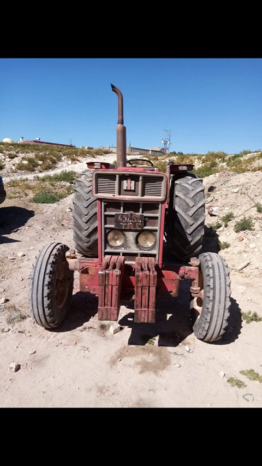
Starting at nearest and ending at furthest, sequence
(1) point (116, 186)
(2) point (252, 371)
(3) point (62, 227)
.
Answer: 1. (2) point (252, 371)
2. (1) point (116, 186)
3. (3) point (62, 227)

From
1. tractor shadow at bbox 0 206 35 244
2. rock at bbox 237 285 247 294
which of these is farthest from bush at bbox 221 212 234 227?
tractor shadow at bbox 0 206 35 244

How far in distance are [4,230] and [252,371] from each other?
650 cm

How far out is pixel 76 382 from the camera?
2.55 m

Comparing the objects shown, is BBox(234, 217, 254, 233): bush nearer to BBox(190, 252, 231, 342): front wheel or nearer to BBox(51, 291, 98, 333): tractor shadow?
BBox(190, 252, 231, 342): front wheel

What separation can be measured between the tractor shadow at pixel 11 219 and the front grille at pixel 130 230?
13.4 feet

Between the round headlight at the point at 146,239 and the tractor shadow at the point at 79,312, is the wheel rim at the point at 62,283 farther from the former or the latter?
the round headlight at the point at 146,239

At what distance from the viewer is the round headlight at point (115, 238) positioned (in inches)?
128

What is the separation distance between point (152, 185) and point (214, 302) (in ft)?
4.60

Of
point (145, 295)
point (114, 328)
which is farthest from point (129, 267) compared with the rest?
point (114, 328)

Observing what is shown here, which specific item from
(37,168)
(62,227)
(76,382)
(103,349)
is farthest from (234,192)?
(37,168)

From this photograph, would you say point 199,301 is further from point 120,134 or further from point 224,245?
point 120,134

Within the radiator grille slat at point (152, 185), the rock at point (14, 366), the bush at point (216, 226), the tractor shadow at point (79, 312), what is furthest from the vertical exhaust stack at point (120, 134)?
the bush at point (216, 226)

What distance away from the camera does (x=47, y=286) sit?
304 cm
